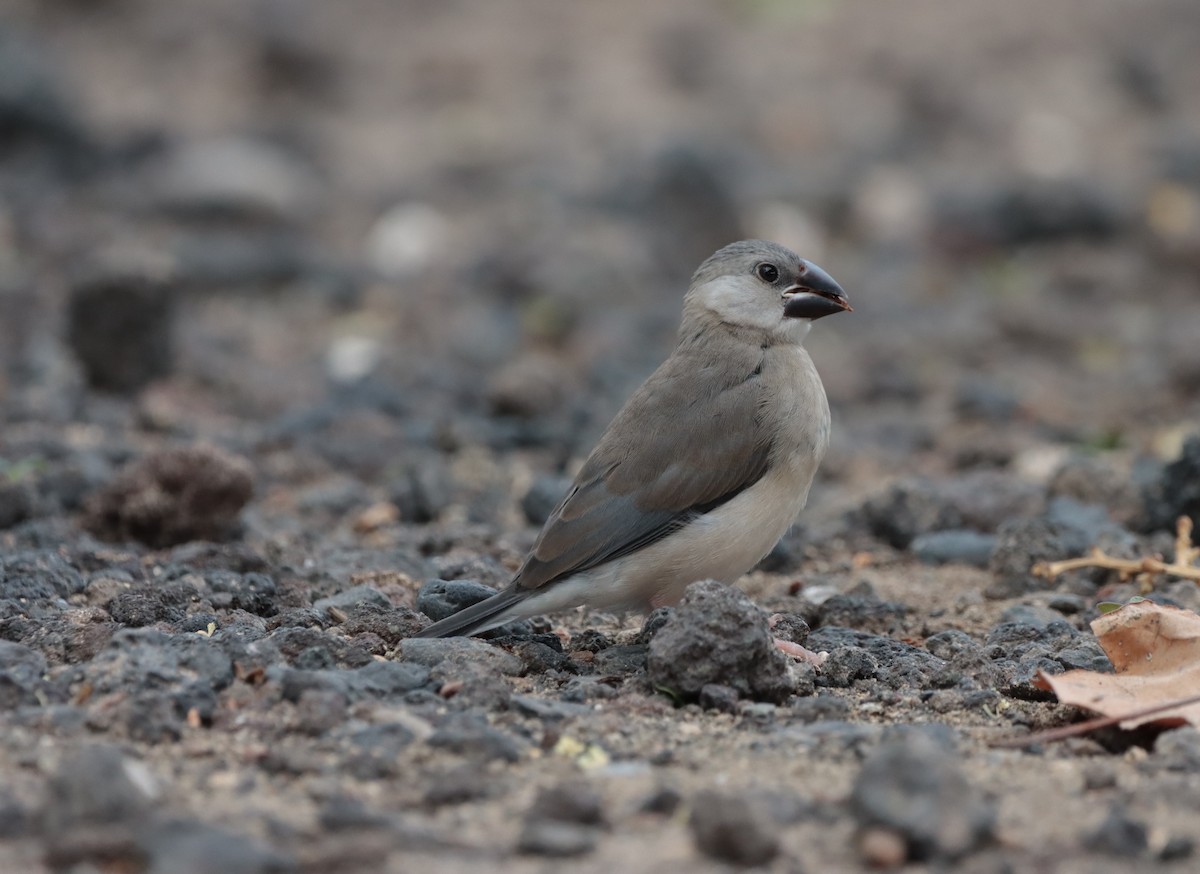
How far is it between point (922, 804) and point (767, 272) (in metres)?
3.09

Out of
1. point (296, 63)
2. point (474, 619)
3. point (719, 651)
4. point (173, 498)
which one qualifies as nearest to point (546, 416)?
point (173, 498)

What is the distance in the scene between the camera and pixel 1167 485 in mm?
6676

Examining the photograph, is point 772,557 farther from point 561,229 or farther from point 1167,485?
point 561,229

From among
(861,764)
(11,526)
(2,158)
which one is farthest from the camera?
(2,158)

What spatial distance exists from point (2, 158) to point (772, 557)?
9.42 metres

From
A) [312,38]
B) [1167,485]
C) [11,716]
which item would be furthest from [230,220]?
[11,716]

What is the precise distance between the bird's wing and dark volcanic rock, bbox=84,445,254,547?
160 centimetres

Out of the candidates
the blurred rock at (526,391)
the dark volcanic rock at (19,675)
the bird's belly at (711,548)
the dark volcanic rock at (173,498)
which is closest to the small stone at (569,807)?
the dark volcanic rock at (19,675)

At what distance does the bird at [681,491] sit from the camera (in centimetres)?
541

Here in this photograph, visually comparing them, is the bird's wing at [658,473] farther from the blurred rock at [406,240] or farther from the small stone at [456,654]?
the blurred rock at [406,240]

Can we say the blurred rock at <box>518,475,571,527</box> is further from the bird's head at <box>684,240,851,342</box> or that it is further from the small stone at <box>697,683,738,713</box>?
the small stone at <box>697,683,738,713</box>

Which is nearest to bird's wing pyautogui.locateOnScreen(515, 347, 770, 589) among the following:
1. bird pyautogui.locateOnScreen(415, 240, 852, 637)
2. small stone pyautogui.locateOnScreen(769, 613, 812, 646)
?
bird pyautogui.locateOnScreen(415, 240, 852, 637)

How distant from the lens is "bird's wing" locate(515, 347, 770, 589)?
5.49 meters

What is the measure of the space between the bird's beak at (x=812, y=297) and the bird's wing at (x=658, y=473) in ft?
1.63
